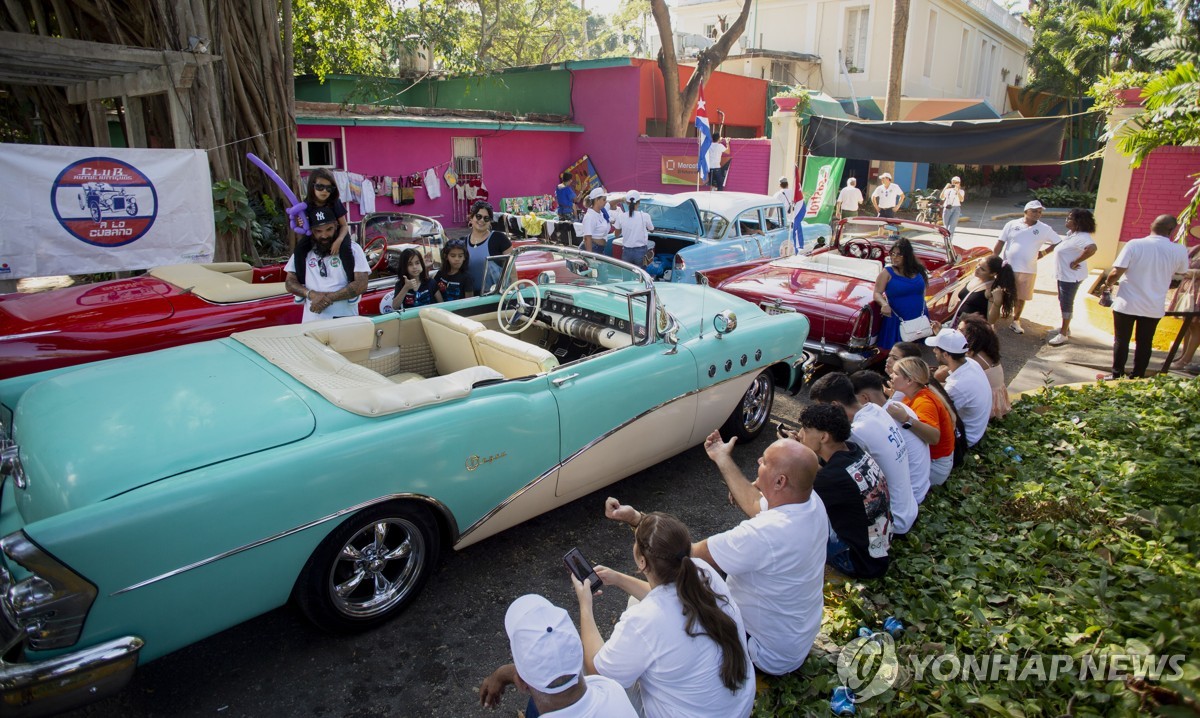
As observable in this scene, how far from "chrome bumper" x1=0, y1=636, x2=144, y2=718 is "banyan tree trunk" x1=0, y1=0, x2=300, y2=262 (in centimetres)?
727

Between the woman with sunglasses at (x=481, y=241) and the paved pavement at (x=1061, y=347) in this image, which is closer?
the woman with sunglasses at (x=481, y=241)

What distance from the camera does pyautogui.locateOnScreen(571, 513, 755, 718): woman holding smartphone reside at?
2.13m

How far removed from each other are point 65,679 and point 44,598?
27 cm

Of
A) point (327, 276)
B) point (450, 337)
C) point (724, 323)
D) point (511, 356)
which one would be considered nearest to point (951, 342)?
point (724, 323)

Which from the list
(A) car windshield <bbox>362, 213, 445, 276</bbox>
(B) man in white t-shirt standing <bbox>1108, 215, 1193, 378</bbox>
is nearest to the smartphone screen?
(A) car windshield <bbox>362, 213, 445, 276</bbox>

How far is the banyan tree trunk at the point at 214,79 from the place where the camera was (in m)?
8.71

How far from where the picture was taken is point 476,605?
11.6ft

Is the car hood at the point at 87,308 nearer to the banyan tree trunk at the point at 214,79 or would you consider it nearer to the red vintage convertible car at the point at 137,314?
the red vintage convertible car at the point at 137,314

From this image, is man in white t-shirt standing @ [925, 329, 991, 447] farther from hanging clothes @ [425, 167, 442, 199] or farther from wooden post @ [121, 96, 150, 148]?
hanging clothes @ [425, 167, 442, 199]

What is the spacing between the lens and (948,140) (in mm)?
10055

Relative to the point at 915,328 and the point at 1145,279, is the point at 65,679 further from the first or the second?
the point at 1145,279

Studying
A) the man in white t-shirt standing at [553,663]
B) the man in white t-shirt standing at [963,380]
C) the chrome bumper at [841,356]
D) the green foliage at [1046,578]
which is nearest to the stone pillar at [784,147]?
the chrome bumper at [841,356]

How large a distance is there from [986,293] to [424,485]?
6.09 metres
